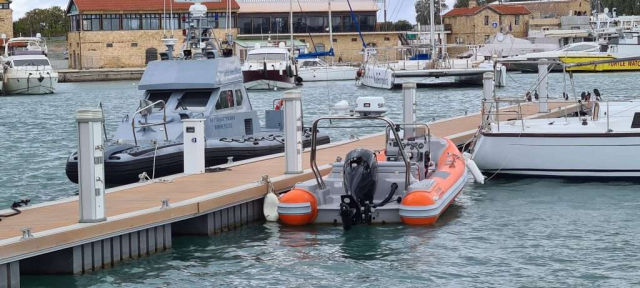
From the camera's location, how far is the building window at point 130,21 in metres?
94.3

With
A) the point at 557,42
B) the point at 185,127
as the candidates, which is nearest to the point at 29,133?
the point at 185,127

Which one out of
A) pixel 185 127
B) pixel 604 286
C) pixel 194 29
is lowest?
pixel 604 286

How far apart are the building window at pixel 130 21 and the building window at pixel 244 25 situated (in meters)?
9.49

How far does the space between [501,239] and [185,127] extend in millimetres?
5512

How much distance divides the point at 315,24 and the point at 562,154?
79.8 m

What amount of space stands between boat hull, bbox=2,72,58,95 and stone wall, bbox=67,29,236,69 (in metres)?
29.6

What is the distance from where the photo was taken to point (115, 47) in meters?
94.6

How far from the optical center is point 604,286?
12969 mm

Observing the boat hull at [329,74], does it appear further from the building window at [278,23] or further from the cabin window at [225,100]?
the cabin window at [225,100]

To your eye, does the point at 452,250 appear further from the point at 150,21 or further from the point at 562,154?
the point at 150,21

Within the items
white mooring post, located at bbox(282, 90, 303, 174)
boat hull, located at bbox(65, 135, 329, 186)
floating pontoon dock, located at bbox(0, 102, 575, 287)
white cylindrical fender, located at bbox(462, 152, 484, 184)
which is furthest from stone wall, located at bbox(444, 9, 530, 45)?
floating pontoon dock, located at bbox(0, 102, 575, 287)

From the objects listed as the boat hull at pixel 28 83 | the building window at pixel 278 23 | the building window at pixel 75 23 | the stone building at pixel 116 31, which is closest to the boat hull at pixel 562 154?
the boat hull at pixel 28 83

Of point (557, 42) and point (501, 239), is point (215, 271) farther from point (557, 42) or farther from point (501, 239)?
point (557, 42)

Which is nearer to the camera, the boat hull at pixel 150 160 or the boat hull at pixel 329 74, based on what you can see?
the boat hull at pixel 150 160
